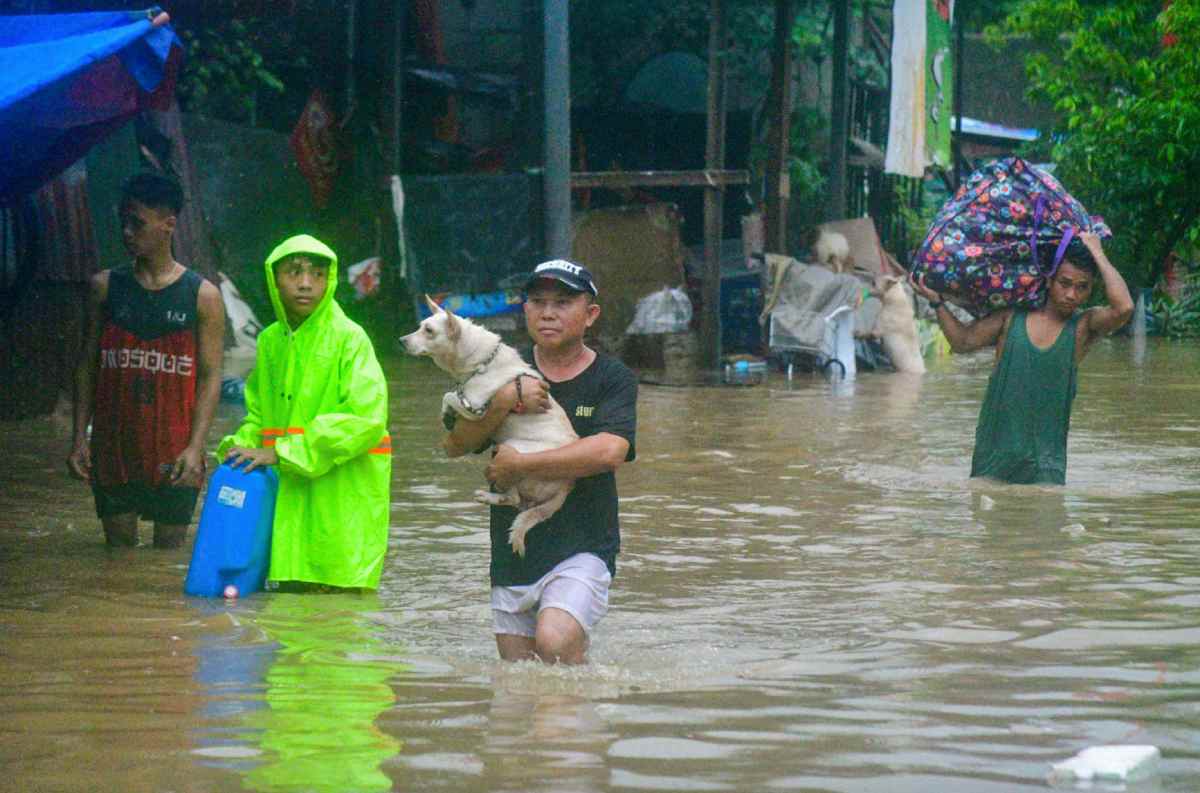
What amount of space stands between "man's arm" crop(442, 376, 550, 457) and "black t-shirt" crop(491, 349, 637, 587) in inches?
5.3

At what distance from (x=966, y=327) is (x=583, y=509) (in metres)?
4.59

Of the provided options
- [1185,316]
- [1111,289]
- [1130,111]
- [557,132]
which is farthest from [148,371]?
[1185,316]

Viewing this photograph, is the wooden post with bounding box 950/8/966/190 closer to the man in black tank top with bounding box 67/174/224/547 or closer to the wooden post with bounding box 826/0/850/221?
the wooden post with bounding box 826/0/850/221

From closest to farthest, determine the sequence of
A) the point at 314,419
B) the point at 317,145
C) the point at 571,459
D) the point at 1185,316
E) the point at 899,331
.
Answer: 1. the point at 571,459
2. the point at 314,419
3. the point at 317,145
4. the point at 899,331
5. the point at 1185,316

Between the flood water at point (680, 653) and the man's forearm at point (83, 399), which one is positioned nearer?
the flood water at point (680, 653)

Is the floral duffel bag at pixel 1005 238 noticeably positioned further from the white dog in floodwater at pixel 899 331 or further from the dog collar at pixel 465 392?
the white dog in floodwater at pixel 899 331

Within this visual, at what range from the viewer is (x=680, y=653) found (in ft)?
19.7

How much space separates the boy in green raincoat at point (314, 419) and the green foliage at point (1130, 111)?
25.6 feet

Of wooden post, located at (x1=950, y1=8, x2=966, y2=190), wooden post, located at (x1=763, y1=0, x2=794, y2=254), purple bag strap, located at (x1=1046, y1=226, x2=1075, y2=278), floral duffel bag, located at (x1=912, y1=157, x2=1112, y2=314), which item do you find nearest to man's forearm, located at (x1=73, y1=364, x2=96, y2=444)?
floral duffel bag, located at (x1=912, y1=157, x2=1112, y2=314)

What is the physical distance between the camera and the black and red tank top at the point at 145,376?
771 centimetres

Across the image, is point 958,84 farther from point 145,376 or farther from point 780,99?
point 145,376

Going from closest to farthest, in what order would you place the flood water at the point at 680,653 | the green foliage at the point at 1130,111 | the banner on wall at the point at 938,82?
the flood water at the point at 680,653
the green foliage at the point at 1130,111
the banner on wall at the point at 938,82

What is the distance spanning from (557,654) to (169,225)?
10.3ft

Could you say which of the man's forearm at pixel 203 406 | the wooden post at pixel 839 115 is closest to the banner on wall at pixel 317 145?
the wooden post at pixel 839 115
